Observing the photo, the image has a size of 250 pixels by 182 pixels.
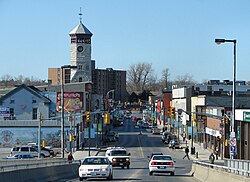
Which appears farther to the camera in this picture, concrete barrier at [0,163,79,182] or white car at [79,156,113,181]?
white car at [79,156,113,181]

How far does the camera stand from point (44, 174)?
2970 cm

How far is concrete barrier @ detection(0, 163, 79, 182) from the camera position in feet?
75.3

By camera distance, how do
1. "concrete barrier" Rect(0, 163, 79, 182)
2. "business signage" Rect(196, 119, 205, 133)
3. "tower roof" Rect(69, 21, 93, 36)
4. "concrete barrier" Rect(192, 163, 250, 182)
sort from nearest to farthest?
"concrete barrier" Rect(192, 163, 250, 182)
"concrete barrier" Rect(0, 163, 79, 182)
"business signage" Rect(196, 119, 205, 133)
"tower roof" Rect(69, 21, 93, 36)

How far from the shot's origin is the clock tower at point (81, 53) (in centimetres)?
14550

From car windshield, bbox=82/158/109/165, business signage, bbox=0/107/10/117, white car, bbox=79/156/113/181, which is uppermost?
business signage, bbox=0/107/10/117

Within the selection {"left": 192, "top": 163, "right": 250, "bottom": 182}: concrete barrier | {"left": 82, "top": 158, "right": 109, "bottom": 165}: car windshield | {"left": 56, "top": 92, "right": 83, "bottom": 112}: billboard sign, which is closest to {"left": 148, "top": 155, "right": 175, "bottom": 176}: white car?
{"left": 192, "top": 163, "right": 250, "bottom": 182}: concrete barrier

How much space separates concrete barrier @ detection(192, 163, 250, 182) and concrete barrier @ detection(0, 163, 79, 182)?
769cm

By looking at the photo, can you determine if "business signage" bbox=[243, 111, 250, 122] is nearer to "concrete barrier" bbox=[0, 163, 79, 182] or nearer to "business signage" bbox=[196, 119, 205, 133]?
"business signage" bbox=[196, 119, 205, 133]

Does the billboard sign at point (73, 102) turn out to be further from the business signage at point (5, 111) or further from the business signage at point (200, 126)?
the business signage at point (200, 126)

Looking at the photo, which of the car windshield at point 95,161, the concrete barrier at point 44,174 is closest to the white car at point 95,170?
the car windshield at point 95,161

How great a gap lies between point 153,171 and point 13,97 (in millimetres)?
67060

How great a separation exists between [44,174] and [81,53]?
117 m

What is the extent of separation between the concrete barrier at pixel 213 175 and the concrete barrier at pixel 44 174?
25.2 ft

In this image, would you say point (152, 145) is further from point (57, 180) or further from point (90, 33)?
point (57, 180)
